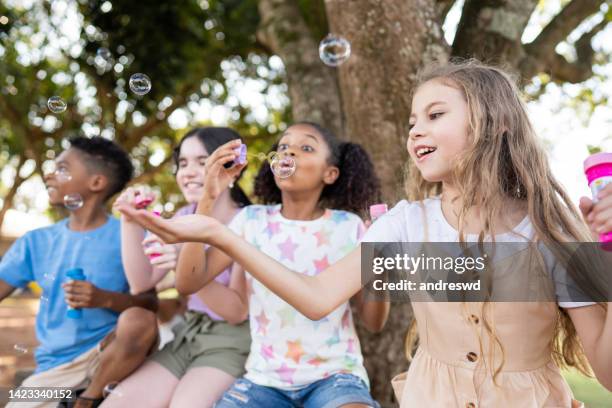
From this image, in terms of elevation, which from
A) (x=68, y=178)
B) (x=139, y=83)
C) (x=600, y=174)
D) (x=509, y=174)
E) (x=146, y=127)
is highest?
(x=146, y=127)

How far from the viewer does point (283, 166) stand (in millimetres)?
2330

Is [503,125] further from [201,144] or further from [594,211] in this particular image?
[201,144]

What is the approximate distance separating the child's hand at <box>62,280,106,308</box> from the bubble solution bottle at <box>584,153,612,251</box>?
6.72ft

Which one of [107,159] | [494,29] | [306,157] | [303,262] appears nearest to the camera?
[303,262]

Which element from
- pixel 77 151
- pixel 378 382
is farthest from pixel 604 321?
pixel 77 151

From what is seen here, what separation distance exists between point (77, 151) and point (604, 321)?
2.63m

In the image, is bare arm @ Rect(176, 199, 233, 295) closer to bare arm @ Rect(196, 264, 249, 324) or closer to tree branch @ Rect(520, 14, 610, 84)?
bare arm @ Rect(196, 264, 249, 324)

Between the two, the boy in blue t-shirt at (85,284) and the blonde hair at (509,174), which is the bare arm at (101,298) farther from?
the blonde hair at (509,174)

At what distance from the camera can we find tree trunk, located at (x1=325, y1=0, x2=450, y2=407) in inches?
117

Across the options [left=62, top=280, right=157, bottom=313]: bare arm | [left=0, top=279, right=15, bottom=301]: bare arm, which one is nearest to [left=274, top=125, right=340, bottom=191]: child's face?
[left=62, top=280, right=157, bottom=313]: bare arm

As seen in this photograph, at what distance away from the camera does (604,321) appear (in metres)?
1.64

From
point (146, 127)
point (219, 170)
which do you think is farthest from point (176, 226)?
point (146, 127)

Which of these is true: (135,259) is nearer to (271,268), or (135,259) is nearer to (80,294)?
(80,294)

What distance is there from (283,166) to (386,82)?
99cm
